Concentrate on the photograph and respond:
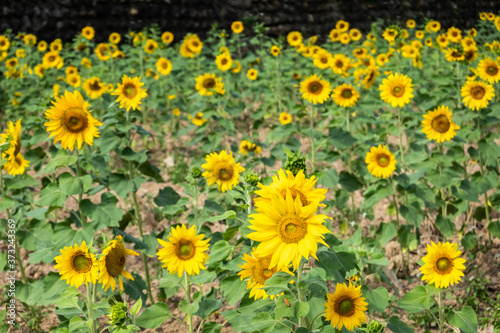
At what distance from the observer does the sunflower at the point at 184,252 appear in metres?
2.27

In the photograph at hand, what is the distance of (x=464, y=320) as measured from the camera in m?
2.31

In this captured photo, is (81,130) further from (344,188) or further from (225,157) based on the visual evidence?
(344,188)

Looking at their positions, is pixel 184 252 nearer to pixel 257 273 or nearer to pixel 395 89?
pixel 257 273

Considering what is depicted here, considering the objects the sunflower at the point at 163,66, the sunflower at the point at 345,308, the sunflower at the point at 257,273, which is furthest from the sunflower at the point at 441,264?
the sunflower at the point at 163,66

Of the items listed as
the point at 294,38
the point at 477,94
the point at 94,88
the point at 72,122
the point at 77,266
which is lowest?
the point at 294,38

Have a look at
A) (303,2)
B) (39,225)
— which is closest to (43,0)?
(303,2)

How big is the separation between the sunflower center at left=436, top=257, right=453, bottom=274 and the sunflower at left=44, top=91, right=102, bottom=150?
71.5 inches

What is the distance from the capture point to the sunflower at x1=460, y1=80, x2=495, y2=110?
357 cm

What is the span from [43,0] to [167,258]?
7.84 m

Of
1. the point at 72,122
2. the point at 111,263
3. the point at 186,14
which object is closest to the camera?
the point at 111,263

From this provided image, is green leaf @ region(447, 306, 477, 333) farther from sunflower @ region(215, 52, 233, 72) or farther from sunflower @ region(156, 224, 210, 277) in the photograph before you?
sunflower @ region(215, 52, 233, 72)

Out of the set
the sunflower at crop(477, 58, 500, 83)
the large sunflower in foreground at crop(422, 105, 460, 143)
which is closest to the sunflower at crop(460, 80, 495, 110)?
the sunflower at crop(477, 58, 500, 83)

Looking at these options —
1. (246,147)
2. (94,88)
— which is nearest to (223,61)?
(94,88)

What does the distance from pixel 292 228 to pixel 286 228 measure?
0.02 m
